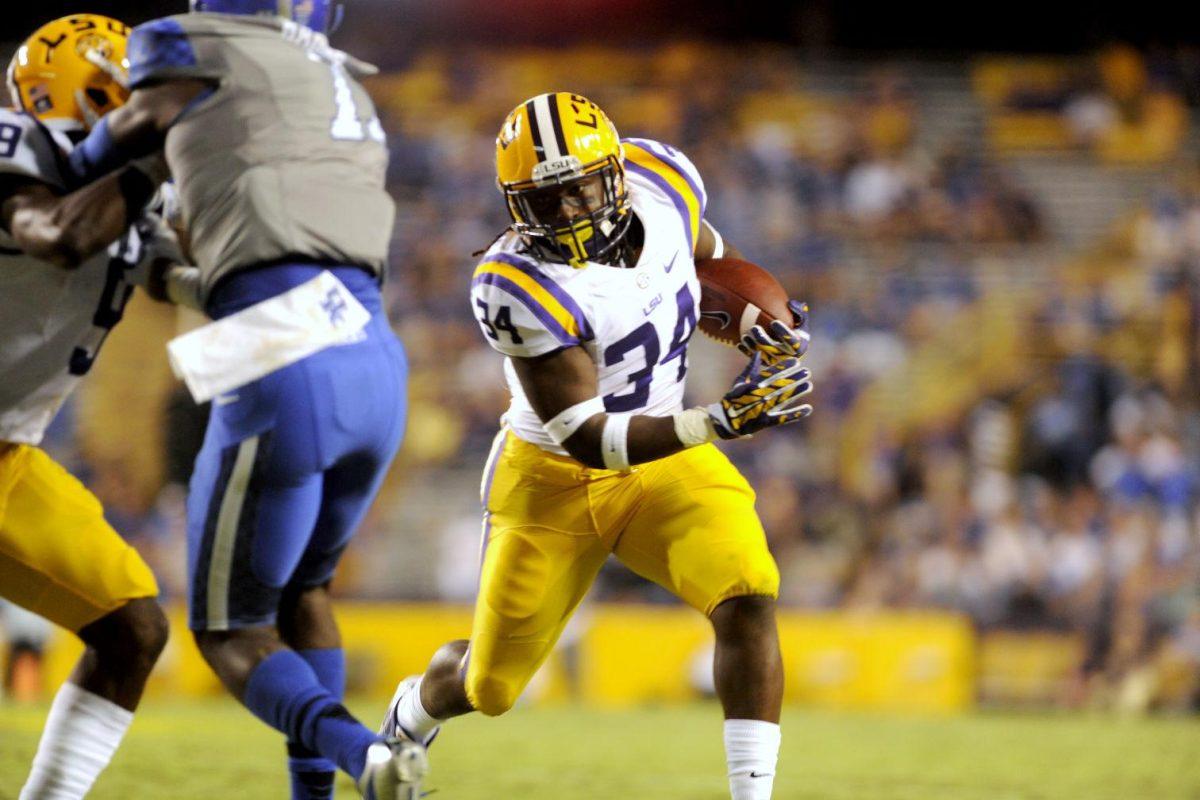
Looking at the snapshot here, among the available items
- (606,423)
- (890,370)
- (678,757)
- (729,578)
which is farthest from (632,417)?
(890,370)

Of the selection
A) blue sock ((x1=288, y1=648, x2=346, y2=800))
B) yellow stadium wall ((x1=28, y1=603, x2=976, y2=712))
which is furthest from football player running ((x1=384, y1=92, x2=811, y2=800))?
yellow stadium wall ((x1=28, y1=603, x2=976, y2=712))

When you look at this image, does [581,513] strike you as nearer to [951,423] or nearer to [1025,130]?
[951,423]

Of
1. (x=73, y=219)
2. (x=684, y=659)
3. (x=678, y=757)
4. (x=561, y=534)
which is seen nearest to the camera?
(x=73, y=219)

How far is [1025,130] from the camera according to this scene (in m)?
13.2

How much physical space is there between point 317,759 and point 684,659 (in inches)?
223

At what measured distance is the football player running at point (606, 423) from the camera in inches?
133

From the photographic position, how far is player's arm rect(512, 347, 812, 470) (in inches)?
129

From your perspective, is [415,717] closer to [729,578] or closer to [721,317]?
[729,578]

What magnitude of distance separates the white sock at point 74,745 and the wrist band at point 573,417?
112 cm

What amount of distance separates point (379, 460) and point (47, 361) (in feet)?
2.57

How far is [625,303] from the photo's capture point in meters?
3.54

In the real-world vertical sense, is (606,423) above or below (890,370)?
above

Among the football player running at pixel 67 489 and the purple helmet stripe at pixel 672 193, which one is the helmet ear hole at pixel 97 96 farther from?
the purple helmet stripe at pixel 672 193

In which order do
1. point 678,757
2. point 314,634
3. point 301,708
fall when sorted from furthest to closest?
point 678,757
point 314,634
point 301,708
